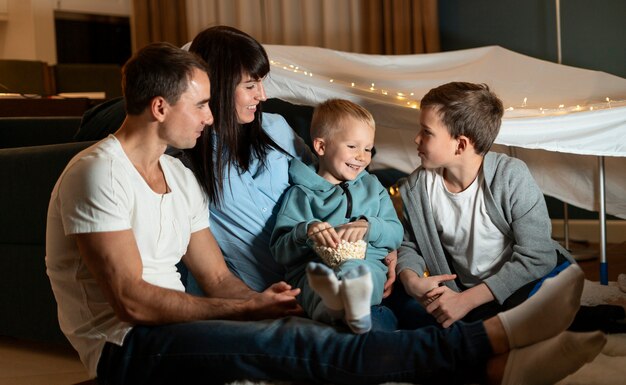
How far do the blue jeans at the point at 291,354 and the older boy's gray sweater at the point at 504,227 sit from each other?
0.35 metres

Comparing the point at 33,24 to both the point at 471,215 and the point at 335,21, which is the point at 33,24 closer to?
the point at 335,21

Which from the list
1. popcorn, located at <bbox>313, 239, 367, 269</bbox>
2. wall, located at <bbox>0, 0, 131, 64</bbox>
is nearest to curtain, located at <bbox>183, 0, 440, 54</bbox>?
wall, located at <bbox>0, 0, 131, 64</bbox>

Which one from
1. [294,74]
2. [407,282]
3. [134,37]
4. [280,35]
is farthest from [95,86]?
[407,282]

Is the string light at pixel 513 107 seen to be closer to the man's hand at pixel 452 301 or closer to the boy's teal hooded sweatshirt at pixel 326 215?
the boy's teal hooded sweatshirt at pixel 326 215

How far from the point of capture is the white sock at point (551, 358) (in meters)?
1.40

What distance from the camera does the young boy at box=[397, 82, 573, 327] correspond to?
183 centimetres

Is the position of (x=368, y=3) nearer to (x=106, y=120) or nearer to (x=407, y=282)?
(x=106, y=120)

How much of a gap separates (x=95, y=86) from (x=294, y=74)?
240 cm

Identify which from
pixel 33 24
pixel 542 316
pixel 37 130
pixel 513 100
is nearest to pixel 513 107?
pixel 513 100

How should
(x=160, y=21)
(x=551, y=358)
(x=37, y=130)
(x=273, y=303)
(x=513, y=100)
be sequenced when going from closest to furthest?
1. (x=551, y=358)
2. (x=273, y=303)
3. (x=513, y=100)
4. (x=37, y=130)
5. (x=160, y=21)

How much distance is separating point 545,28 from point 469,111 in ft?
6.14

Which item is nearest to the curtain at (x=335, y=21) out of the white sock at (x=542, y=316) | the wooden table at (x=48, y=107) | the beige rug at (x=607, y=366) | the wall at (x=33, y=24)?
the wall at (x=33, y=24)

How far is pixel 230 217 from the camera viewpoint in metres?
1.94

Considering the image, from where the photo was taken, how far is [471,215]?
1923mm
